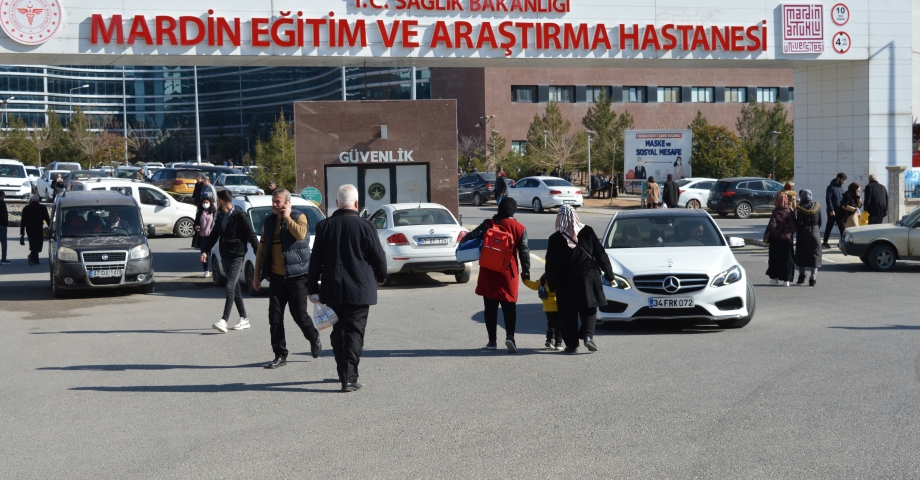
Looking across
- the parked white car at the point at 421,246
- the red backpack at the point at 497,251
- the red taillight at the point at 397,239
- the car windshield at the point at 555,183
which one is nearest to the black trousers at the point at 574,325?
the red backpack at the point at 497,251

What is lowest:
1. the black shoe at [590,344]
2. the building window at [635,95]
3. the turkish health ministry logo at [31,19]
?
the black shoe at [590,344]

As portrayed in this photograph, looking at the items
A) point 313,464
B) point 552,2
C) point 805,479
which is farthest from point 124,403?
point 552,2

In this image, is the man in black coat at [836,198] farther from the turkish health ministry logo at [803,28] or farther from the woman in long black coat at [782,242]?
the woman in long black coat at [782,242]

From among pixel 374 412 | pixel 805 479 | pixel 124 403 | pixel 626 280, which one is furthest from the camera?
pixel 626 280

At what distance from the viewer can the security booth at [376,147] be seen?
926 inches

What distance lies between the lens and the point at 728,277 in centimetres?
1174

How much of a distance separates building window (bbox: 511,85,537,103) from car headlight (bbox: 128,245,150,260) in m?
65.0

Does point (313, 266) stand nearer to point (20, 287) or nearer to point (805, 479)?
point (805, 479)

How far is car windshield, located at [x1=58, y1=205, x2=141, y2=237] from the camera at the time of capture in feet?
59.2

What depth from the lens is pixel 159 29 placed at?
1962cm

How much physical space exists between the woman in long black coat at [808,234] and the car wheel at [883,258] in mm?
3108

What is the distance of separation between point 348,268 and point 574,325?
302cm

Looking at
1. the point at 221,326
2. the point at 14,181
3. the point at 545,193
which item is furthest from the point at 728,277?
the point at 14,181

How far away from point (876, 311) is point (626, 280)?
13.6 ft
